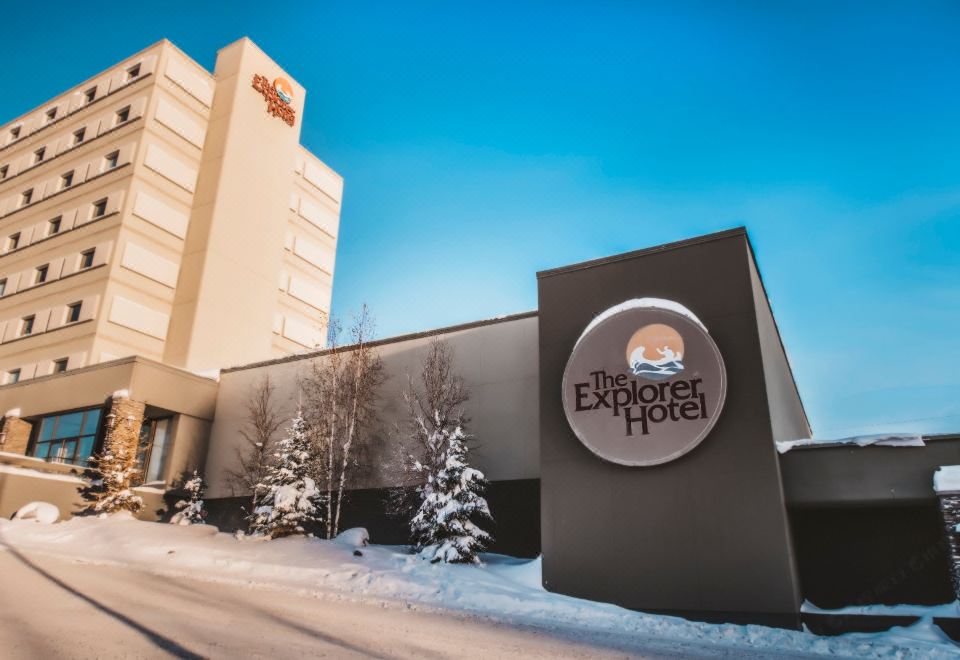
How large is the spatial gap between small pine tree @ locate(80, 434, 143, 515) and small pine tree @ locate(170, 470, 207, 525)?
155cm

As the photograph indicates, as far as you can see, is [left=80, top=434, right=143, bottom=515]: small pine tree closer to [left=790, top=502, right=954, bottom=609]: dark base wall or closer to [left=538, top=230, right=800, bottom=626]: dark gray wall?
[left=538, top=230, right=800, bottom=626]: dark gray wall

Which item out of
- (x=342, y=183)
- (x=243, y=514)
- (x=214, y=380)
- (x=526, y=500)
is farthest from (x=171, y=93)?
(x=526, y=500)

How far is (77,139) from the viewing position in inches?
1617

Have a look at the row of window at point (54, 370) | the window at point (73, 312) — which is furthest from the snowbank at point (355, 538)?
the window at point (73, 312)

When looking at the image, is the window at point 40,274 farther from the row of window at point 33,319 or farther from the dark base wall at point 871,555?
the dark base wall at point 871,555

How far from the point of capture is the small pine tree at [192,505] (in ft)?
80.8

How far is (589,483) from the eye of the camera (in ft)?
53.0

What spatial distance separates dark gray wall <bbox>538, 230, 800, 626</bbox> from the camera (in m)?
14.1

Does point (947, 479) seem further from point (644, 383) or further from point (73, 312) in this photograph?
→ point (73, 312)

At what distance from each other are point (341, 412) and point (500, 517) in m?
7.20

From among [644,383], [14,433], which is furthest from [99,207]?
[644,383]

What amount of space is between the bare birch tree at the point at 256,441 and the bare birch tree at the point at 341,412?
223 centimetres

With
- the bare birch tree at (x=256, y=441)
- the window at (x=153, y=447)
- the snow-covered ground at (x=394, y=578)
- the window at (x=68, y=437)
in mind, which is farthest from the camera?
the window at (x=68, y=437)

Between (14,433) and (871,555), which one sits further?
(14,433)
